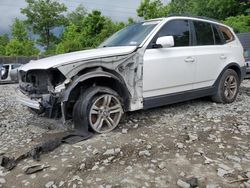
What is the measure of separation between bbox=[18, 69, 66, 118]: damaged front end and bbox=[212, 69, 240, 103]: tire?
Answer: 346 centimetres

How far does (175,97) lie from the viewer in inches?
202

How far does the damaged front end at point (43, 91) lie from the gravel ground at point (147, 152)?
0.31 meters

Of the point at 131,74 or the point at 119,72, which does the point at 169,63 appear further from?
the point at 119,72

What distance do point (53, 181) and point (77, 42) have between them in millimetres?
25477

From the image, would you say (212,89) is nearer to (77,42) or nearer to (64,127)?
(64,127)

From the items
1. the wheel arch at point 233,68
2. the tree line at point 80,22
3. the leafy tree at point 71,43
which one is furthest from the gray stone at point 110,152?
the leafy tree at point 71,43

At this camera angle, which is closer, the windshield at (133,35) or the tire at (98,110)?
the tire at (98,110)

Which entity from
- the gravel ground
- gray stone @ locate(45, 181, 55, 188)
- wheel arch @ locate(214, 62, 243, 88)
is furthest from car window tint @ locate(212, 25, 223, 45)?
gray stone @ locate(45, 181, 55, 188)

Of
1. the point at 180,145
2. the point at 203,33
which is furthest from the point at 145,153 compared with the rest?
the point at 203,33

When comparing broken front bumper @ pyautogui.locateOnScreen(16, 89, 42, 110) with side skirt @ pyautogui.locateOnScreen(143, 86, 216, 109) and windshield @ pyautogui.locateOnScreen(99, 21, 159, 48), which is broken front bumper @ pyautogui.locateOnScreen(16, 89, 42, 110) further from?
windshield @ pyautogui.locateOnScreen(99, 21, 159, 48)

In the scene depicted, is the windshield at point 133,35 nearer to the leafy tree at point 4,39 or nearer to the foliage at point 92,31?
the foliage at point 92,31

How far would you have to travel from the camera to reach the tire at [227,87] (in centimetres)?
600

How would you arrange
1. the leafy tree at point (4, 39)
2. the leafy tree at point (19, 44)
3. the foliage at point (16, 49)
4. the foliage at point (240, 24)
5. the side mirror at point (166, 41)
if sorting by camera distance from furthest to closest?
1. the leafy tree at point (4, 39)
2. the leafy tree at point (19, 44)
3. the foliage at point (16, 49)
4. the foliage at point (240, 24)
5. the side mirror at point (166, 41)

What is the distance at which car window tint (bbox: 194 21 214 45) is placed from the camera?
5.54 meters
